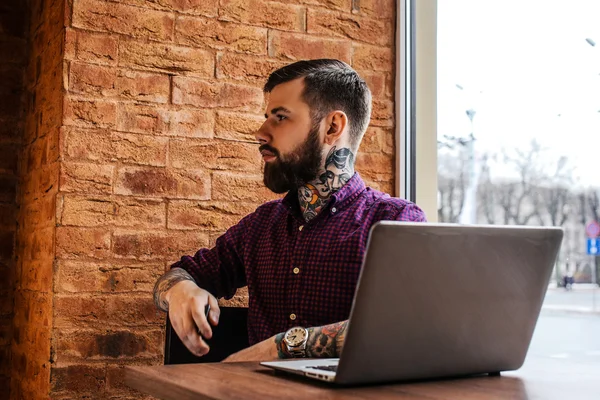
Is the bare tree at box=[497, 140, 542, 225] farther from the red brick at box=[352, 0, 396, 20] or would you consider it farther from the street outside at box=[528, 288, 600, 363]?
the red brick at box=[352, 0, 396, 20]

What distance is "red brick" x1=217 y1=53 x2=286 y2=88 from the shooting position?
2449 millimetres

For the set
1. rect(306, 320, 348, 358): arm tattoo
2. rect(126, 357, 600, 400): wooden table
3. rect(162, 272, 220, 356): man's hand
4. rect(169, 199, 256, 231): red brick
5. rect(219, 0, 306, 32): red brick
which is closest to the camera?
rect(126, 357, 600, 400): wooden table

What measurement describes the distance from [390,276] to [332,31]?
1.83 meters

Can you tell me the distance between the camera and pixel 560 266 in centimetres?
203

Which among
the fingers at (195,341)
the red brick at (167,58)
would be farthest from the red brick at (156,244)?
the fingers at (195,341)

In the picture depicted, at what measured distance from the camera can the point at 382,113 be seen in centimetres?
271

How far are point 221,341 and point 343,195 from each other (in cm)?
53

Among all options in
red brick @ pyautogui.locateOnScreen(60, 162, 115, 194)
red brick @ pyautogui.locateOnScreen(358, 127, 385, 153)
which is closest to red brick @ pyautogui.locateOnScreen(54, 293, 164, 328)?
red brick @ pyautogui.locateOnScreen(60, 162, 115, 194)

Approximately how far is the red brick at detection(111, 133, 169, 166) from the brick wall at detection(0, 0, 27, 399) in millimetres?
588

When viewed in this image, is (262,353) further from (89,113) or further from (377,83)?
(377,83)

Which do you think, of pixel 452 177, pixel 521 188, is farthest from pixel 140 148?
pixel 521 188

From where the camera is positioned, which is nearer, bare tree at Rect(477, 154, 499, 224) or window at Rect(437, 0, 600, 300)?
window at Rect(437, 0, 600, 300)

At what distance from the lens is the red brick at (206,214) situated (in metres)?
2.35

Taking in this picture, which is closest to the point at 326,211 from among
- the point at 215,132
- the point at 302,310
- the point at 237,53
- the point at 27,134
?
the point at 302,310
